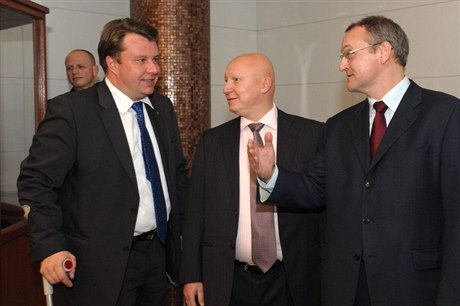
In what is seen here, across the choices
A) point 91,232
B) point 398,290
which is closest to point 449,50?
point 398,290

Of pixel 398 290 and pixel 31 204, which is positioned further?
pixel 31 204

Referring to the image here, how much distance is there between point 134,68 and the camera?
A: 3.09m

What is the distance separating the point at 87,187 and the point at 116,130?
0.29 m

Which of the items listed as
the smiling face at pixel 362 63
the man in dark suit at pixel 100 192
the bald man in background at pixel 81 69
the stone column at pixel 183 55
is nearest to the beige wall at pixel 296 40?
the bald man in background at pixel 81 69

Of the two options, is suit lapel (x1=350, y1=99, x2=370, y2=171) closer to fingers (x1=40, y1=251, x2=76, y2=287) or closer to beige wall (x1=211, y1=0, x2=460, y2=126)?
fingers (x1=40, y1=251, x2=76, y2=287)

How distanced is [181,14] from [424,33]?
191 centimetres

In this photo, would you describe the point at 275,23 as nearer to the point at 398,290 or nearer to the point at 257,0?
the point at 257,0

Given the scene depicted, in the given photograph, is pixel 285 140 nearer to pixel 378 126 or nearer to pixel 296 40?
pixel 378 126

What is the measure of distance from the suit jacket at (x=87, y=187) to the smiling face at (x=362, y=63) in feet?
3.45

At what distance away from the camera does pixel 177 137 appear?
339 cm

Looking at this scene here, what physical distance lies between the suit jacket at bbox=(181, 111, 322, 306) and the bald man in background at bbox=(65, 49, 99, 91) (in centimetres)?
233

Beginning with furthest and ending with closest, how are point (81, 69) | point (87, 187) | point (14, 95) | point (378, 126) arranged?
point (81, 69), point (14, 95), point (87, 187), point (378, 126)

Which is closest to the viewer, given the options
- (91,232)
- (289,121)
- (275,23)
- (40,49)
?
(91,232)

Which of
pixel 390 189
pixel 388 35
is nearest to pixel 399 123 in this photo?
pixel 390 189
